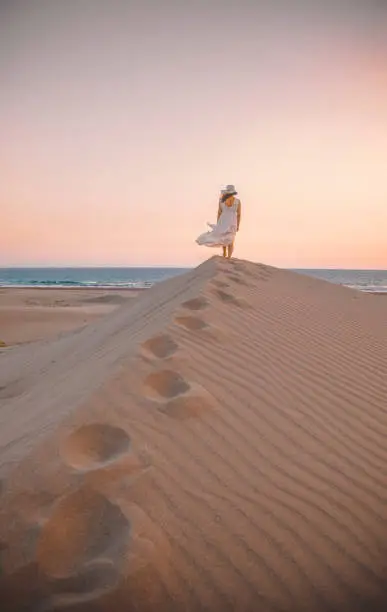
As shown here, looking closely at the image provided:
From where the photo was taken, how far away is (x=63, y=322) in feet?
38.9

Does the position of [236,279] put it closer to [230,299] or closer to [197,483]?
[230,299]

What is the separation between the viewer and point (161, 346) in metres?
3.15

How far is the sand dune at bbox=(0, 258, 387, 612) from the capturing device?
158cm

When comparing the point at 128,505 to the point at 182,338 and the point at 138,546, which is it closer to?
the point at 138,546

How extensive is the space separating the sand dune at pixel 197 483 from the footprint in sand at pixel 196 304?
1.94ft

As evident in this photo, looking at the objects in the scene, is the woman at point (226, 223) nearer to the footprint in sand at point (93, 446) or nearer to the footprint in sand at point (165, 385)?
the footprint in sand at point (165, 385)

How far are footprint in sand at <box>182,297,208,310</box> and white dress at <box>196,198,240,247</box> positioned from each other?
4.49m

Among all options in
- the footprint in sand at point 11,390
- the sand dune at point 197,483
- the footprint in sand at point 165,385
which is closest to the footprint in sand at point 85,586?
the sand dune at point 197,483

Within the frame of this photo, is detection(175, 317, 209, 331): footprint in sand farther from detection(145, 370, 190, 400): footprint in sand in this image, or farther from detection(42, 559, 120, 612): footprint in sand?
detection(42, 559, 120, 612): footprint in sand

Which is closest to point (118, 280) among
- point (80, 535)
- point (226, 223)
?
point (226, 223)

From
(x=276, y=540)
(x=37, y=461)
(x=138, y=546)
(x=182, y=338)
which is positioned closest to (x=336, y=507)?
(x=276, y=540)

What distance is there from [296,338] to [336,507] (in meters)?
1.98

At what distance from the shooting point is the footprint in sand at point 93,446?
1948 millimetres

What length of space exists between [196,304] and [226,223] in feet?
15.5
